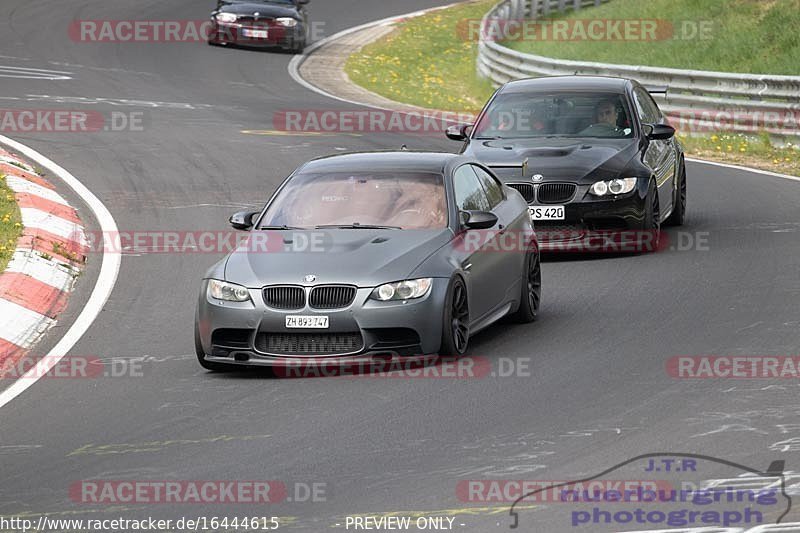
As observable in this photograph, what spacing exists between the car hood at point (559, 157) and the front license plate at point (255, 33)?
65.6ft

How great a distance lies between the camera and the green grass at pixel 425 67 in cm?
3172

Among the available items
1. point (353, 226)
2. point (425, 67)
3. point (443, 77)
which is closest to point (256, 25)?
point (425, 67)

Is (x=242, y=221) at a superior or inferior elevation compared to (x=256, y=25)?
superior

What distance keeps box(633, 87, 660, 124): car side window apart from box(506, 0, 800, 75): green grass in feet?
39.1

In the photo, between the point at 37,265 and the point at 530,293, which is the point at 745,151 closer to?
the point at 530,293

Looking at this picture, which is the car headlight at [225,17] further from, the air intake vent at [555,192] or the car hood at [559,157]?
the air intake vent at [555,192]

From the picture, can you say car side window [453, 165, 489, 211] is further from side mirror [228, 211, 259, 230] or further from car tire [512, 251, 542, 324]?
side mirror [228, 211, 259, 230]

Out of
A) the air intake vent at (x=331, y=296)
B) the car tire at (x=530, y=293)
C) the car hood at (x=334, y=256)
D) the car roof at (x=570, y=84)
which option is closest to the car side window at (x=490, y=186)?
the car tire at (x=530, y=293)

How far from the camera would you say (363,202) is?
457 inches

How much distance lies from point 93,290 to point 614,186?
508 cm

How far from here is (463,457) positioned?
27.1ft

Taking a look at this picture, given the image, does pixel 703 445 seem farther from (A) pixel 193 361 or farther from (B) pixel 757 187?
(B) pixel 757 187

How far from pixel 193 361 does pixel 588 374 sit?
2.78 m

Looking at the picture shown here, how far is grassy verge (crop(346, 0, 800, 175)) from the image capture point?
78.0ft
